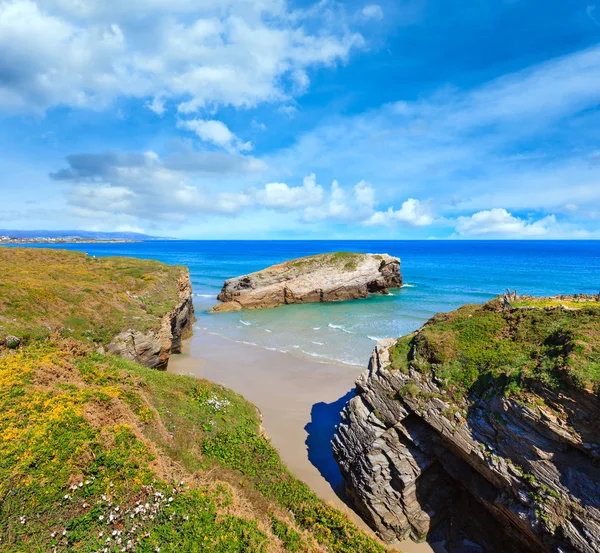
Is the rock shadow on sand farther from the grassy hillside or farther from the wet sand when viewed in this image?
the grassy hillside

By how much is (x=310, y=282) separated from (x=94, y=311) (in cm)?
3669

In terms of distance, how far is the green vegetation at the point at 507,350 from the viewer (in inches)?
376

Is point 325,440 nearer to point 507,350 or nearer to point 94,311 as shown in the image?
point 507,350

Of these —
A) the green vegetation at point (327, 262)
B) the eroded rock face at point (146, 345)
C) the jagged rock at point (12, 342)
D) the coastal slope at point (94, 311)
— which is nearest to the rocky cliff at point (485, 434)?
the eroded rock face at point (146, 345)

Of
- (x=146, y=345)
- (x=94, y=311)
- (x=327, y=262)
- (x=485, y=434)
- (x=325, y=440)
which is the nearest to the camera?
(x=485, y=434)

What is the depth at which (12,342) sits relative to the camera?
14.5 metres

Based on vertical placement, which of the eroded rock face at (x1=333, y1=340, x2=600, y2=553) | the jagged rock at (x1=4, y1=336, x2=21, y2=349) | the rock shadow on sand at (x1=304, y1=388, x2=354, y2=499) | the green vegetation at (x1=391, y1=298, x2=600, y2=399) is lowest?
the rock shadow on sand at (x1=304, y1=388, x2=354, y2=499)

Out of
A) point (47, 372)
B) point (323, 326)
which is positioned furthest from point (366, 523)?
point (323, 326)

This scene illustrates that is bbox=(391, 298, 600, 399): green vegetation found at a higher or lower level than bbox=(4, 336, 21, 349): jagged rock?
higher

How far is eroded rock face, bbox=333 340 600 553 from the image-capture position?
877 cm

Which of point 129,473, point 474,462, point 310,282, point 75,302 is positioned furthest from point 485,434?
point 310,282

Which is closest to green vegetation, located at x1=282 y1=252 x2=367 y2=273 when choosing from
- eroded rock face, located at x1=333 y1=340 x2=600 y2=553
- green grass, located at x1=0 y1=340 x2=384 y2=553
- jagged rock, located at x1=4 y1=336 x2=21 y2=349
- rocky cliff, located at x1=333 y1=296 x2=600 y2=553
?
eroded rock face, located at x1=333 y1=340 x2=600 y2=553

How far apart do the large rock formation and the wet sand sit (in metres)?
17.9

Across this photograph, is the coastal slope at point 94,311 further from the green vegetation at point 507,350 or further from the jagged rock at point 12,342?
the green vegetation at point 507,350
